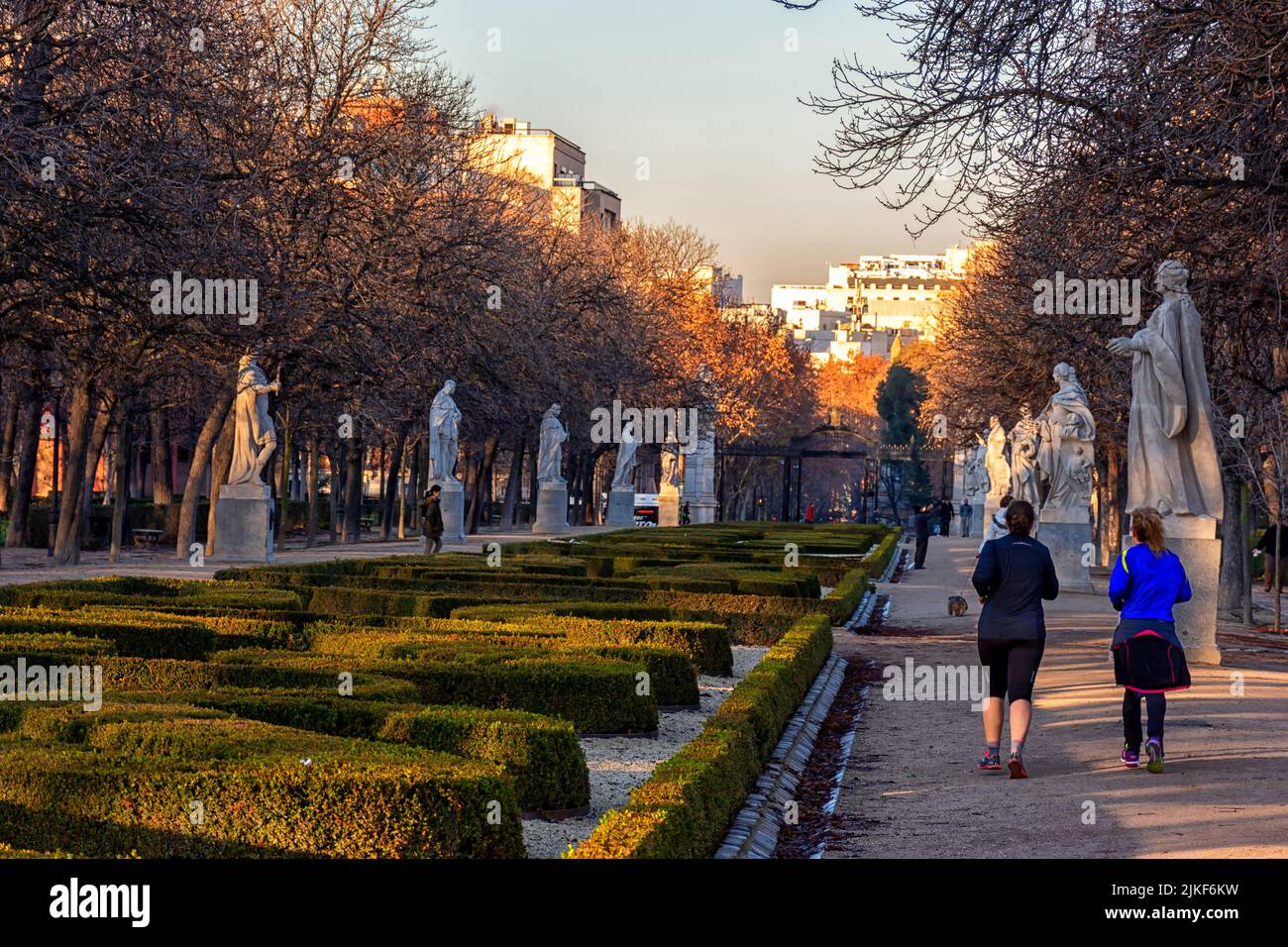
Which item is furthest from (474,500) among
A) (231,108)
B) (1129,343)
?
(1129,343)

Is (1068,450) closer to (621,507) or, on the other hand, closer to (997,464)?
(997,464)

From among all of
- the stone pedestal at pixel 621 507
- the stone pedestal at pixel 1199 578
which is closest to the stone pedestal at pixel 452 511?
the stone pedestal at pixel 621 507

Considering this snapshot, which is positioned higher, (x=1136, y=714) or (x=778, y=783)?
(x=1136, y=714)

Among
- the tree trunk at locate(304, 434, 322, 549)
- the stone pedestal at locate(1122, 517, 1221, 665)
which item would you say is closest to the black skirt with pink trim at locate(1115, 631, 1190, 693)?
the stone pedestal at locate(1122, 517, 1221, 665)

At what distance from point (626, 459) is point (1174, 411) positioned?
41967 millimetres

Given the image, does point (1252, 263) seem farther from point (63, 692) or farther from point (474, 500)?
point (474, 500)

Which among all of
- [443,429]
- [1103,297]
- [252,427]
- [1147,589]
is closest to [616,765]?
[1147,589]

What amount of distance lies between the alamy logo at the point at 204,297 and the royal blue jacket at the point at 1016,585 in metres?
12.4

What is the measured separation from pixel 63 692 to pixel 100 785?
11.5 ft

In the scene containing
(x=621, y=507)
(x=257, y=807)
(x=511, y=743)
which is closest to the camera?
(x=257, y=807)

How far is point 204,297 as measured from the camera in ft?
A: 75.7

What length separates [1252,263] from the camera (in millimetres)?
Result: 15742

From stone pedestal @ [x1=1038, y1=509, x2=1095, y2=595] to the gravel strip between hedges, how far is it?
56.0 ft

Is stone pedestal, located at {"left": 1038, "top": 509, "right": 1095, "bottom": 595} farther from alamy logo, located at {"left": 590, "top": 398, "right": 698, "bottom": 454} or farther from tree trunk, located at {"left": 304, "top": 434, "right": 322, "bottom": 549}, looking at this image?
alamy logo, located at {"left": 590, "top": 398, "right": 698, "bottom": 454}
